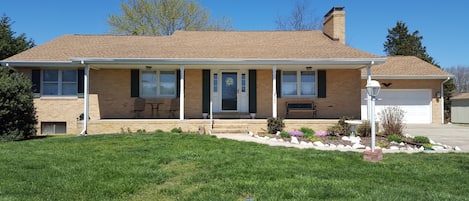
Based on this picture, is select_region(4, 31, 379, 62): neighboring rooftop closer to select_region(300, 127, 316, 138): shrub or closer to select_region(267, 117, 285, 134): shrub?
select_region(267, 117, 285, 134): shrub

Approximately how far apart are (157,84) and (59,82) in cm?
414

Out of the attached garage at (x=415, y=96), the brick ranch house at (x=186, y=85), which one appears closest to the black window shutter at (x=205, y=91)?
the brick ranch house at (x=186, y=85)

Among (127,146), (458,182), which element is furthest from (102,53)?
(458,182)

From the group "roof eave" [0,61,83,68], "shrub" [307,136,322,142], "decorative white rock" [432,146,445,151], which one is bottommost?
"decorative white rock" [432,146,445,151]

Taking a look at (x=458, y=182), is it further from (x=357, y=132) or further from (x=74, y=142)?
(x=74, y=142)

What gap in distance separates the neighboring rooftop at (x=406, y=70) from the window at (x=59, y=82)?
15.1m

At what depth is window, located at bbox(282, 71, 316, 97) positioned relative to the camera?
16.0m

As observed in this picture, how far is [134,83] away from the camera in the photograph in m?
15.5

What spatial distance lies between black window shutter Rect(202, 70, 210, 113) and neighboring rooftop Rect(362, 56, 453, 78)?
9.73m

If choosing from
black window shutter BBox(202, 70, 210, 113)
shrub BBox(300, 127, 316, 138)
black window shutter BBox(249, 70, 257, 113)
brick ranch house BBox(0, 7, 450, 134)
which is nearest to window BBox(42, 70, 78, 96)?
brick ranch house BBox(0, 7, 450, 134)

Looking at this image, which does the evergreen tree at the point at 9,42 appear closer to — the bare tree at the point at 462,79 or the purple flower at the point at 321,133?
the purple flower at the point at 321,133

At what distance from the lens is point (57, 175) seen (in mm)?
5980

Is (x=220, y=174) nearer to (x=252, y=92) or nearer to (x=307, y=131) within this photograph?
(x=307, y=131)

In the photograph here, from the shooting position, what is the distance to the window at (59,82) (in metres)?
15.4
